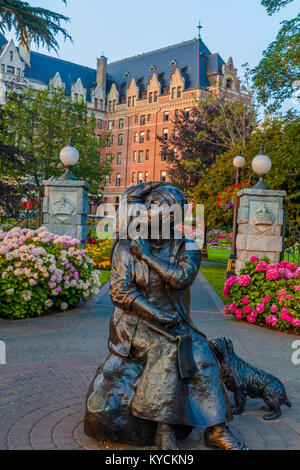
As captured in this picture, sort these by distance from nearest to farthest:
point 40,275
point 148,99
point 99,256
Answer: point 40,275 → point 99,256 → point 148,99

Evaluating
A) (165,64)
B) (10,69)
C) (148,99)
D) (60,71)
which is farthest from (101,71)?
(10,69)

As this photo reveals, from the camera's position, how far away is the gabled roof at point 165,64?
61562 mm

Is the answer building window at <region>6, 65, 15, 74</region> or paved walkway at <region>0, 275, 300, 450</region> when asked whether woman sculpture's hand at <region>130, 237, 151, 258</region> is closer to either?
paved walkway at <region>0, 275, 300, 450</region>

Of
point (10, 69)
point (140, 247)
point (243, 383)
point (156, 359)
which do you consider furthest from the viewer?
point (10, 69)

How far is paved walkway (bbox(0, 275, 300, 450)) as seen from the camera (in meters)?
3.43

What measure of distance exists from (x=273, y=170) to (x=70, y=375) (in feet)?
38.7

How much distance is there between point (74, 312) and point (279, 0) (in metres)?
12.3

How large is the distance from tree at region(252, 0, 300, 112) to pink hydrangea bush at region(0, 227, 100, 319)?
30.0ft

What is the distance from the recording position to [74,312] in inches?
348

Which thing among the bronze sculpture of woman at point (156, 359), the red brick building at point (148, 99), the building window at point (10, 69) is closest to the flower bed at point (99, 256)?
the bronze sculpture of woman at point (156, 359)

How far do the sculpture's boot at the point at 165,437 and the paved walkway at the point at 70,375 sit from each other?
0.97ft

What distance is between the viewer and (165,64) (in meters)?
67.4

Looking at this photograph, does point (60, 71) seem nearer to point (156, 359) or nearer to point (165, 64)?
point (165, 64)

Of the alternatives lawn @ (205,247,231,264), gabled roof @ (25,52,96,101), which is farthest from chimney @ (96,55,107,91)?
Answer: lawn @ (205,247,231,264)
